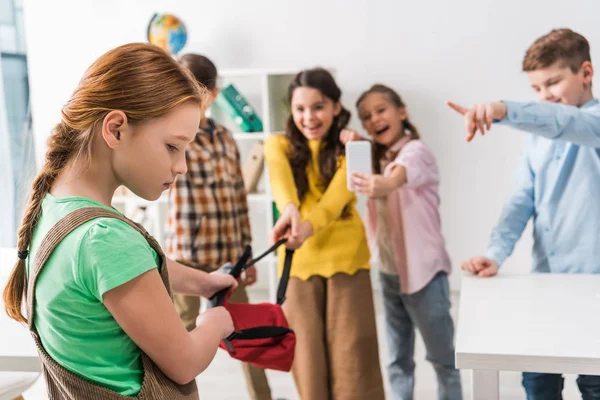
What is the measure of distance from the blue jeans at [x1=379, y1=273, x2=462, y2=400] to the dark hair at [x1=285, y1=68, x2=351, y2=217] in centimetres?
33

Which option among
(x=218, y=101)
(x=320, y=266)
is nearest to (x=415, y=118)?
(x=218, y=101)

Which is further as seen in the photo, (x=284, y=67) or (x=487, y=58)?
(x=284, y=67)

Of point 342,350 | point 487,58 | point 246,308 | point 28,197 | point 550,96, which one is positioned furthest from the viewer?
point 487,58

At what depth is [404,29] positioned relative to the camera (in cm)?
365

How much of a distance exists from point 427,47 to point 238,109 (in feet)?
3.44

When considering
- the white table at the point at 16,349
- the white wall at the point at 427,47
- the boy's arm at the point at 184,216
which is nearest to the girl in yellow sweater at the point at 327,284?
the boy's arm at the point at 184,216

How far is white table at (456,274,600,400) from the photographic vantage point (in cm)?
114

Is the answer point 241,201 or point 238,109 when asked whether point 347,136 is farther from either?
point 238,109

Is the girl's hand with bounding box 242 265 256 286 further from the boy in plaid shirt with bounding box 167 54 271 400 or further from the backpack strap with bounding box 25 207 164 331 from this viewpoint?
the backpack strap with bounding box 25 207 164 331

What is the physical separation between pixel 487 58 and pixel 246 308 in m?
2.54

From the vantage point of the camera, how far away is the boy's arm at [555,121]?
1515mm

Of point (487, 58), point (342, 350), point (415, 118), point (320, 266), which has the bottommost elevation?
point (342, 350)

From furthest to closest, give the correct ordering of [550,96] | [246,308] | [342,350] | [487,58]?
[487,58] < [342,350] < [550,96] < [246,308]

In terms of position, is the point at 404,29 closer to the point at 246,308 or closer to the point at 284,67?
the point at 284,67
